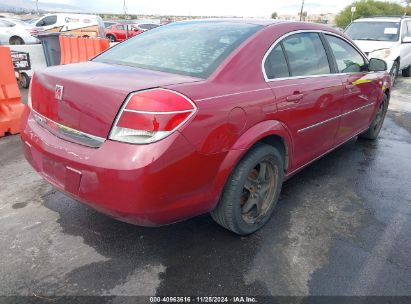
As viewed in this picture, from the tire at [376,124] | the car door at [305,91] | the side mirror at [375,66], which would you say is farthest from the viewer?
the tire at [376,124]

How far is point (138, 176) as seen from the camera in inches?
77.1

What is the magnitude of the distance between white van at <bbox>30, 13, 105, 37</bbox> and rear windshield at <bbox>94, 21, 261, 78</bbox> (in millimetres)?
16601

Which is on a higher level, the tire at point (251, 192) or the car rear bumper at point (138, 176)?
the car rear bumper at point (138, 176)

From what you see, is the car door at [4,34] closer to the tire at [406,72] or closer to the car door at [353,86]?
the tire at [406,72]

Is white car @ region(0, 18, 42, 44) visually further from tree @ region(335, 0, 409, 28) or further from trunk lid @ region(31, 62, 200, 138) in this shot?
tree @ region(335, 0, 409, 28)

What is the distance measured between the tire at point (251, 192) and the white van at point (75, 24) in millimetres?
17547

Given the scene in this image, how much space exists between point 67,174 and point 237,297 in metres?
1.30

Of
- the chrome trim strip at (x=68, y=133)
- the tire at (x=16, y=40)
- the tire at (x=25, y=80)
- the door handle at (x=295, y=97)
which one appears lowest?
the tire at (x=25, y=80)

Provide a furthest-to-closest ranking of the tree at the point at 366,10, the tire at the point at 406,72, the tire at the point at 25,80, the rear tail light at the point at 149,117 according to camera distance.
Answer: the tree at the point at 366,10 → the tire at the point at 406,72 → the tire at the point at 25,80 → the rear tail light at the point at 149,117

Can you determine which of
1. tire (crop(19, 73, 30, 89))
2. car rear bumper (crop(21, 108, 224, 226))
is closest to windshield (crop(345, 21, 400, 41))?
tire (crop(19, 73, 30, 89))

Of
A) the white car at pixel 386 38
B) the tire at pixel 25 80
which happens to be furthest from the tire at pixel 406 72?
the tire at pixel 25 80

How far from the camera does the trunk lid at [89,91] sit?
6.82 feet

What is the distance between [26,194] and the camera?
337 centimetres

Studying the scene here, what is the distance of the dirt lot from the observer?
228cm
